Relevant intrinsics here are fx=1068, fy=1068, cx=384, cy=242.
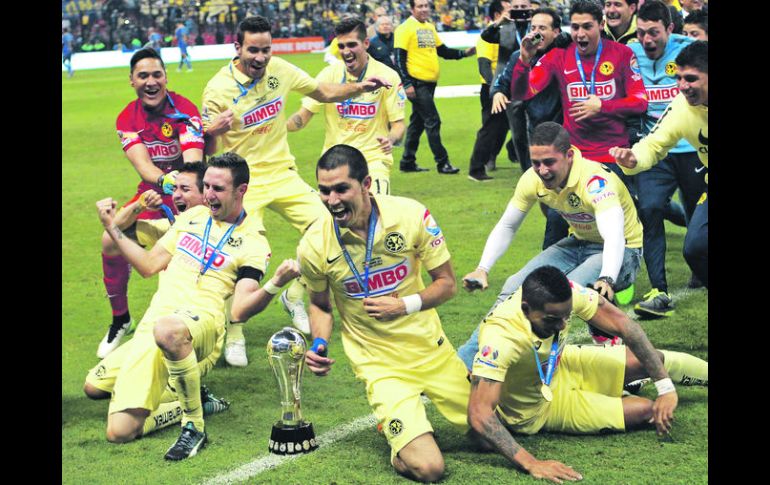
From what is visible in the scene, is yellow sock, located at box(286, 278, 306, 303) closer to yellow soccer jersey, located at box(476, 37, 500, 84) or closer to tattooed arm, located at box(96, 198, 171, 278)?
tattooed arm, located at box(96, 198, 171, 278)

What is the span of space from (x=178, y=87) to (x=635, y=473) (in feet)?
87.9

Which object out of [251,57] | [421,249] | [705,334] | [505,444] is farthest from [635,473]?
[251,57]

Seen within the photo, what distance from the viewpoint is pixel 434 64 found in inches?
627

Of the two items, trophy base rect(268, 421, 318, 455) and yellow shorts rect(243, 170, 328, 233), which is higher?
yellow shorts rect(243, 170, 328, 233)

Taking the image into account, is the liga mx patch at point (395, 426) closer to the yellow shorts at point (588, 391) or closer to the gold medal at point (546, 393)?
the gold medal at point (546, 393)

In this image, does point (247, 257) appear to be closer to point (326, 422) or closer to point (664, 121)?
point (326, 422)

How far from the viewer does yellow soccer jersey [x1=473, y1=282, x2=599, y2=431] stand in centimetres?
574

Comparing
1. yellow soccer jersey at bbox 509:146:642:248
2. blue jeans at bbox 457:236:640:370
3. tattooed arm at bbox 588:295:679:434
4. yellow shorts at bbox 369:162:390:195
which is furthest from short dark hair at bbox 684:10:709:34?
tattooed arm at bbox 588:295:679:434

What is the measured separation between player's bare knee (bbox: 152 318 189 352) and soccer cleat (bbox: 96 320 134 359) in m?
2.28

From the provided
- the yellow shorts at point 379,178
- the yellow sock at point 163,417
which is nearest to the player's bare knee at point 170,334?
the yellow sock at point 163,417

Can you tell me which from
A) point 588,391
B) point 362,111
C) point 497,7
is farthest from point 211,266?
point 497,7

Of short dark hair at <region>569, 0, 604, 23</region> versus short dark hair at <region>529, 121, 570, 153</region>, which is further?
short dark hair at <region>569, 0, 604, 23</region>

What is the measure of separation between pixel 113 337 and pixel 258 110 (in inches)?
89.5

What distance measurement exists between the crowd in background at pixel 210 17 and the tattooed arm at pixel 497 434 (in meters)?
43.5
